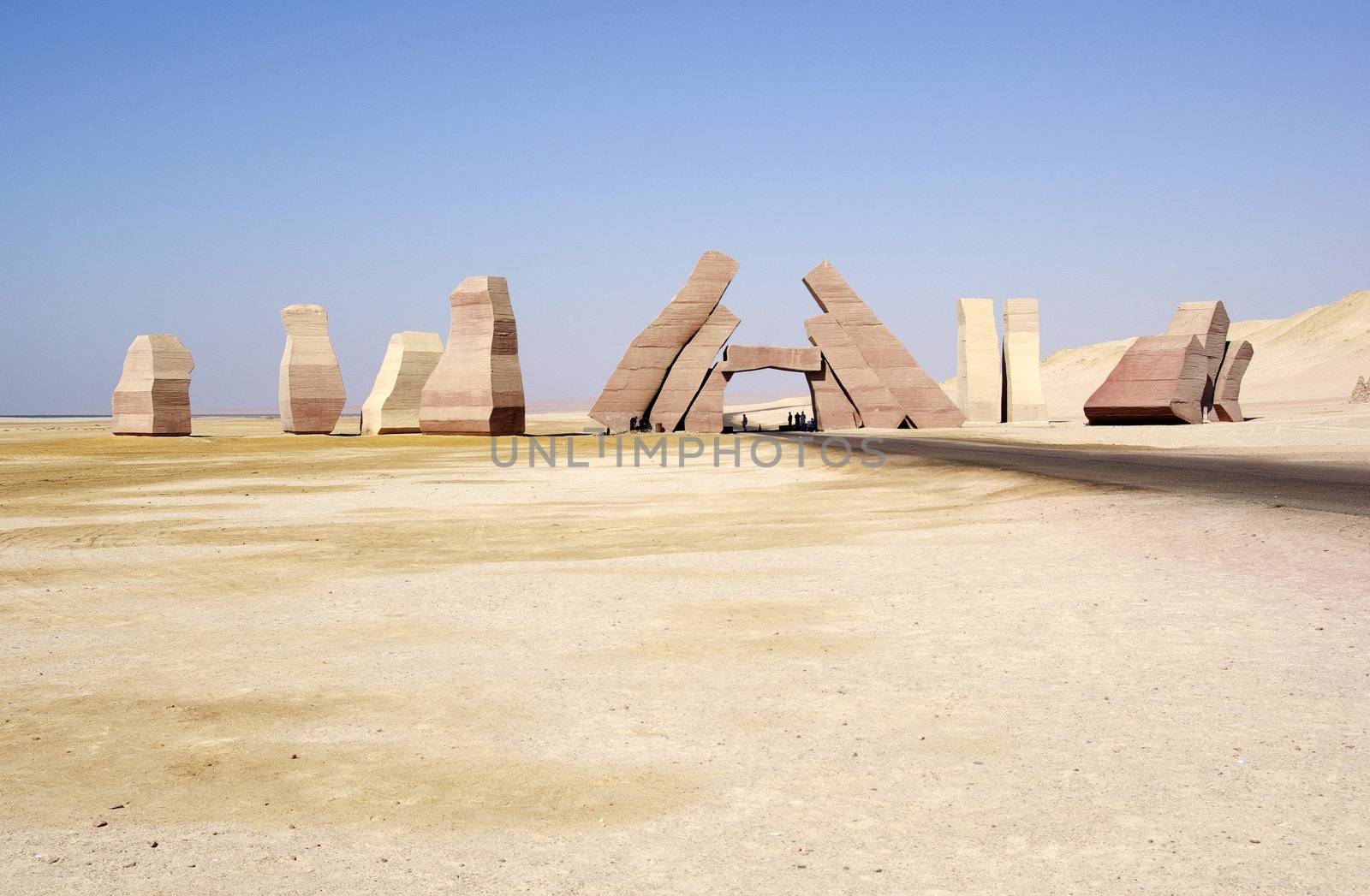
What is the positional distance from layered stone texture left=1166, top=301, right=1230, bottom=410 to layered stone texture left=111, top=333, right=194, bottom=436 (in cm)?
2685

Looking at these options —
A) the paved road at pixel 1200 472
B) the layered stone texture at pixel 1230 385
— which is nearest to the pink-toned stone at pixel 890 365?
the layered stone texture at pixel 1230 385

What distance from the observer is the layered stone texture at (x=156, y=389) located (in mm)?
32406

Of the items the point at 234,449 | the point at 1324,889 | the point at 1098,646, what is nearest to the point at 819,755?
the point at 1324,889

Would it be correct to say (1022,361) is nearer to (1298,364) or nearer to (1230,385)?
(1230,385)

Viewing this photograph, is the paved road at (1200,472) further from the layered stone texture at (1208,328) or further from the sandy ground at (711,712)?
the layered stone texture at (1208,328)

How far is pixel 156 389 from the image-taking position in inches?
1273

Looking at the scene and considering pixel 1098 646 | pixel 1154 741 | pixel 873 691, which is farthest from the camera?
pixel 1098 646

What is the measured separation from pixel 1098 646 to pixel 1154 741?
1391mm

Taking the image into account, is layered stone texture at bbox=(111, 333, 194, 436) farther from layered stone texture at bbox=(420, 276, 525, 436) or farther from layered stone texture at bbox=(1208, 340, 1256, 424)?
layered stone texture at bbox=(1208, 340, 1256, 424)

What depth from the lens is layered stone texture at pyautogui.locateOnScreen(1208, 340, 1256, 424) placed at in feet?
94.1

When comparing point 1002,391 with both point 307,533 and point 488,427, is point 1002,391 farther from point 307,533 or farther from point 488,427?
point 307,533

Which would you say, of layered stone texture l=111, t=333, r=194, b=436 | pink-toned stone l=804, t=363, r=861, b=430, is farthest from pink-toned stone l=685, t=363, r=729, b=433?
layered stone texture l=111, t=333, r=194, b=436

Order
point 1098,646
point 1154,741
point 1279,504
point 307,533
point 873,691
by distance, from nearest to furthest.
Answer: point 1154,741 < point 873,691 < point 1098,646 < point 1279,504 < point 307,533

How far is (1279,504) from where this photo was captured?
8992mm
